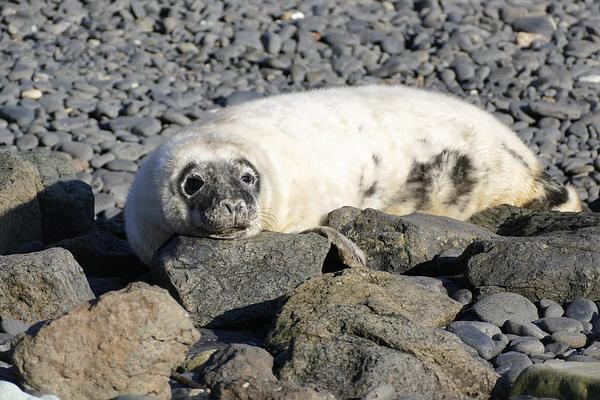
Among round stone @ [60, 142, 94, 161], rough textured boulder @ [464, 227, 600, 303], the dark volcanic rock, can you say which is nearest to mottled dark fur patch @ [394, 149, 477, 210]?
rough textured boulder @ [464, 227, 600, 303]

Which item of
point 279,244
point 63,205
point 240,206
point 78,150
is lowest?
point 78,150

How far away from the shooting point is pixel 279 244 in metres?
5.44

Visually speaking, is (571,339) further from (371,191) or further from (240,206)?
(371,191)

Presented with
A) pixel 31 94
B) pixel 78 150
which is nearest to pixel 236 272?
pixel 78 150

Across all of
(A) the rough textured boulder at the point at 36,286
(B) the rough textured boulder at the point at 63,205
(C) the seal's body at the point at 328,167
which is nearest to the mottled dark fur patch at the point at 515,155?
(C) the seal's body at the point at 328,167

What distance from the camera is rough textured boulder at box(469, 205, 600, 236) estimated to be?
6215 mm

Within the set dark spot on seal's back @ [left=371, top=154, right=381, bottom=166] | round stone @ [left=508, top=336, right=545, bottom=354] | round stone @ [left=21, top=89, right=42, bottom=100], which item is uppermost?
round stone @ [left=508, top=336, right=545, bottom=354]

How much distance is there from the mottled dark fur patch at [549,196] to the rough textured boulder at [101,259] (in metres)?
2.41

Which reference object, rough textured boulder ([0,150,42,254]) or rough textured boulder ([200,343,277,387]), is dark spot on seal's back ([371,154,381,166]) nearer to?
rough textured boulder ([0,150,42,254])

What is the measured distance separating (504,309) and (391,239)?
0.91 meters

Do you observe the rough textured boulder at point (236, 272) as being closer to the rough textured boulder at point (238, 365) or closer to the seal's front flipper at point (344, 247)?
the seal's front flipper at point (344, 247)

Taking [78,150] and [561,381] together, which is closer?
[561,381]

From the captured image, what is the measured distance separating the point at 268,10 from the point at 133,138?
9.24 feet

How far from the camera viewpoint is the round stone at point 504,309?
5.07m
